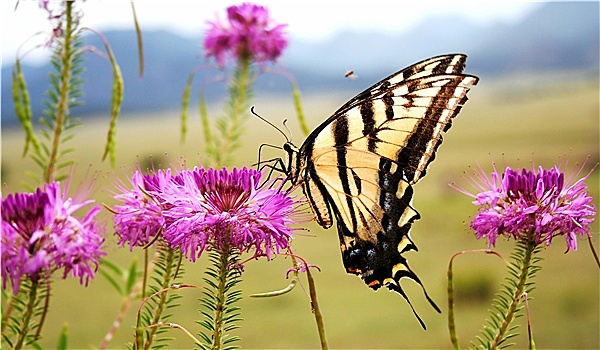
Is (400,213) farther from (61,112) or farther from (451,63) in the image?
(61,112)

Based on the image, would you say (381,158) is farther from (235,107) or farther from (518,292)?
(235,107)

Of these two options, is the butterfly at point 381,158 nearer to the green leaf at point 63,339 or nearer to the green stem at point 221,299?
the green stem at point 221,299

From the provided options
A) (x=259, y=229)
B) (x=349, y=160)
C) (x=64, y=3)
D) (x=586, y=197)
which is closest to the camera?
(x=259, y=229)

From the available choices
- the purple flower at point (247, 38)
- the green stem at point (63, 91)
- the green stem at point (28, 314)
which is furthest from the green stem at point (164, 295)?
the purple flower at point (247, 38)

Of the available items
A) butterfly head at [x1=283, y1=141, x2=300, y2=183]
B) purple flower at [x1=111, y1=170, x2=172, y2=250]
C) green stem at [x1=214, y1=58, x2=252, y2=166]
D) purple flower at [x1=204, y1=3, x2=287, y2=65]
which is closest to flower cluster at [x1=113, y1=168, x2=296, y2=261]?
purple flower at [x1=111, y1=170, x2=172, y2=250]

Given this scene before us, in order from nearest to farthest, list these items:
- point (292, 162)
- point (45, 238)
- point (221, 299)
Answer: point (45, 238), point (221, 299), point (292, 162)

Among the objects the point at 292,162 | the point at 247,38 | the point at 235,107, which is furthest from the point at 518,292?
the point at 247,38

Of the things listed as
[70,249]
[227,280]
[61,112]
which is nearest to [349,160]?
[227,280]
